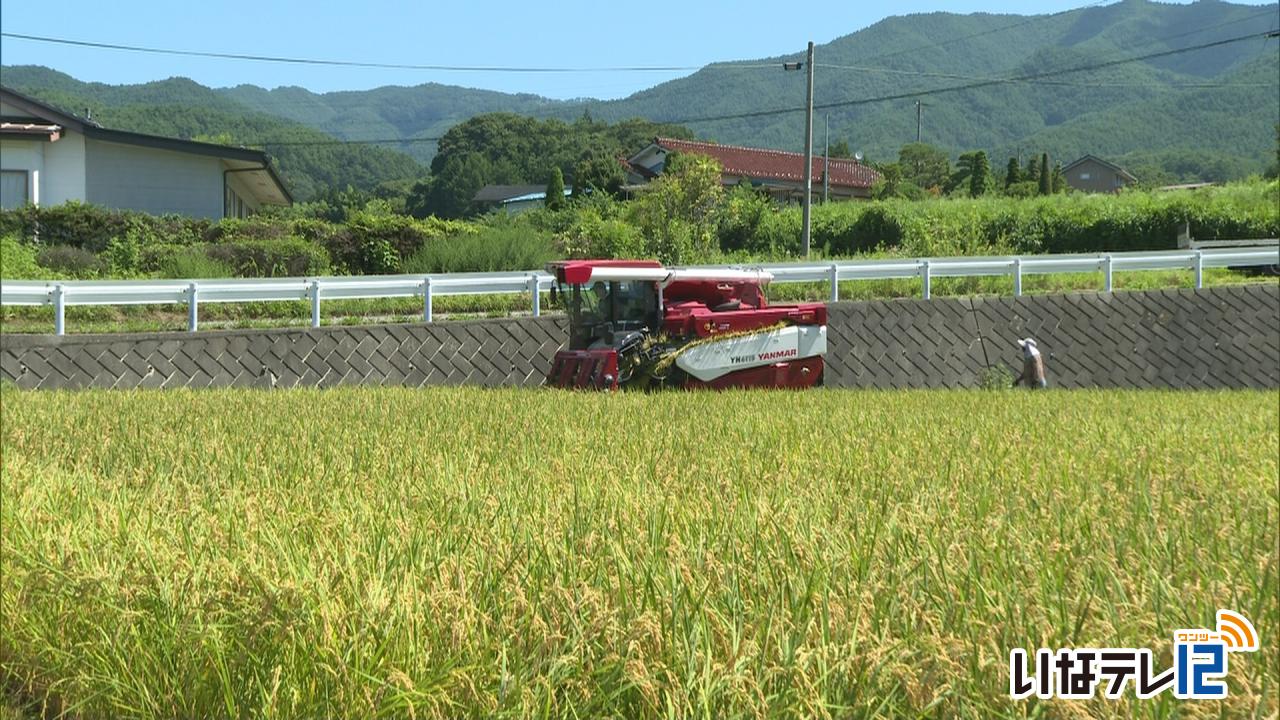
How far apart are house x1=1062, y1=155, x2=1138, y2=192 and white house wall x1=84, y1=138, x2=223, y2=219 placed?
10762 centimetres

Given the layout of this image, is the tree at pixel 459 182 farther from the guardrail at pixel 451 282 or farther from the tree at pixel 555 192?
the guardrail at pixel 451 282

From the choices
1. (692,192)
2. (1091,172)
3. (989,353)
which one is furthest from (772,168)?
(1091,172)

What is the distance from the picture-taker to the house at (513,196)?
43656 millimetres

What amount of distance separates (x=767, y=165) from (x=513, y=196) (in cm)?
2046

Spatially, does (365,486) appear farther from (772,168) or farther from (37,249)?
(772,168)

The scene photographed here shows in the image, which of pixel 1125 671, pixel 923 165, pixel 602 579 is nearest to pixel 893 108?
pixel 923 165

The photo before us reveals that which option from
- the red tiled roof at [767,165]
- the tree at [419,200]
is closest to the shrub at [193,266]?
the tree at [419,200]

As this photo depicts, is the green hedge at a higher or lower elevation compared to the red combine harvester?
higher

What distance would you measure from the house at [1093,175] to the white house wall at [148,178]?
10762 centimetres

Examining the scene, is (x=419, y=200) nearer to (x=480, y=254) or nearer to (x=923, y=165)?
(x=480, y=254)

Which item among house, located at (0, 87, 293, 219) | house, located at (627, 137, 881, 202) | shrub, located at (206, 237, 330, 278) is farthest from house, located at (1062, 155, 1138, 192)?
house, located at (0, 87, 293, 219)

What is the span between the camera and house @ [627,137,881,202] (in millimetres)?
63219

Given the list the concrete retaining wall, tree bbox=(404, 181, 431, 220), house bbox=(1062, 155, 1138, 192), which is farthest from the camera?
house bbox=(1062, 155, 1138, 192)

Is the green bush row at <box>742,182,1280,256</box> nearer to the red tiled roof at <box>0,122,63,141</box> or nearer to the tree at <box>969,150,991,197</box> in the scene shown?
the red tiled roof at <box>0,122,63,141</box>
